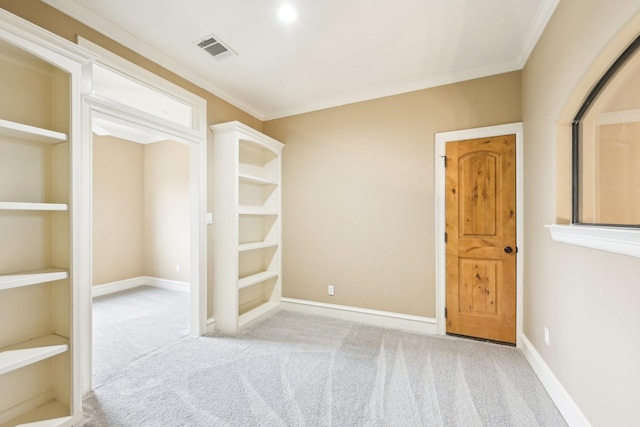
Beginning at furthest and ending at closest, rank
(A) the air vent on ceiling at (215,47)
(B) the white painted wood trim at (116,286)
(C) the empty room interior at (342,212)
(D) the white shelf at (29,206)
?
1. (B) the white painted wood trim at (116,286)
2. (A) the air vent on ceiling at (215,47)
3. (C) the empty room interior at (342,212)
4. (D) the white shelf at (29,206)

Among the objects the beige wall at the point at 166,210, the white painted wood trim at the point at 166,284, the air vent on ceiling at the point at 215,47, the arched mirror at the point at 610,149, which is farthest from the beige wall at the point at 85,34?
the arched mirror at the point at 610,149

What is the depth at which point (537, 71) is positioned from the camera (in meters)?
2.15

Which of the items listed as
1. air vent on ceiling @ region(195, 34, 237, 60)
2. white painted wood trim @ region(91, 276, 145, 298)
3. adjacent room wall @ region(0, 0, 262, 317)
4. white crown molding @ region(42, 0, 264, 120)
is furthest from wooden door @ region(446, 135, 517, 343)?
white painted wood trim @ region(91, 276, 145, 298)

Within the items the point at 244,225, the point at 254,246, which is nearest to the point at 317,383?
the point at 254,246

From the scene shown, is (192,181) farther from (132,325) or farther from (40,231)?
(132,325)

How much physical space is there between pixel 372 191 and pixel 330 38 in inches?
66.4

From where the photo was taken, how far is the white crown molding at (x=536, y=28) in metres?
1.84

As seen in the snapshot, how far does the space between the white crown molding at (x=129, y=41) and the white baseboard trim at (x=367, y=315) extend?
2.89m

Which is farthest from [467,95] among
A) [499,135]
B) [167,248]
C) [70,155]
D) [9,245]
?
[167,248]

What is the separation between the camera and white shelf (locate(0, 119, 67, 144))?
4.56ft

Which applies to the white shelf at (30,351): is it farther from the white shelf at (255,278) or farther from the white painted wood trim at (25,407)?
the white shelf at (255,278)

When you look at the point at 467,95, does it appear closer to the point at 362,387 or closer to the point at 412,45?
the point at 412,45

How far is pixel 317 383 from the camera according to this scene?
203cm

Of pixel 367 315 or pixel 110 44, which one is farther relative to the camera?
pixel 367 315
